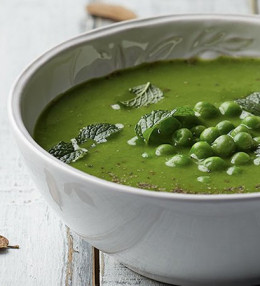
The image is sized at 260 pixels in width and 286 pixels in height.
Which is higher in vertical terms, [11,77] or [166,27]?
[166,27]

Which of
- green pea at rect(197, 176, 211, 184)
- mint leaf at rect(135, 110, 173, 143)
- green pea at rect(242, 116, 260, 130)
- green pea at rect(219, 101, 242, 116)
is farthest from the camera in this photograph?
green pea at rect(219, 101, 242, 116)

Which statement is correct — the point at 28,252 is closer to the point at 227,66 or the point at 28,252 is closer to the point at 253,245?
the point at 253,245

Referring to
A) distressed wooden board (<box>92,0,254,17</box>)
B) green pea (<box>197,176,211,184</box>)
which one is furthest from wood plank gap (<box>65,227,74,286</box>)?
distressed wooden board (<box>92,0,254,17</box>)

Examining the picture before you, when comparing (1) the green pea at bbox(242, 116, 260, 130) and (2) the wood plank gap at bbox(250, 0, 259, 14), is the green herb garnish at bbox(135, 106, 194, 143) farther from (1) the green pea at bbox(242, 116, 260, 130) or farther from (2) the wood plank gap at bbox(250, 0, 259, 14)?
(2) the wood plank gap at bbox(250, 0, 259, 14)

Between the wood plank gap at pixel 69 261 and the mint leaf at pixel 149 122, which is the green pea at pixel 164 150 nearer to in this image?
the mint leaf at pixel 149 122

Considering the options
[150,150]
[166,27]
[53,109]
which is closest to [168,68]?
[166,27]

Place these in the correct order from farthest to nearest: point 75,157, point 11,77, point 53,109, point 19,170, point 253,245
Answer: point 11,77 → point 19,170 → point 53,109 → point 75,157 → point 253,245

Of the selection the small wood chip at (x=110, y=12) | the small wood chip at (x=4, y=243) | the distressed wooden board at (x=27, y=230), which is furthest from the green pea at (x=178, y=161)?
the small wood chip at (x=110, y=12)
